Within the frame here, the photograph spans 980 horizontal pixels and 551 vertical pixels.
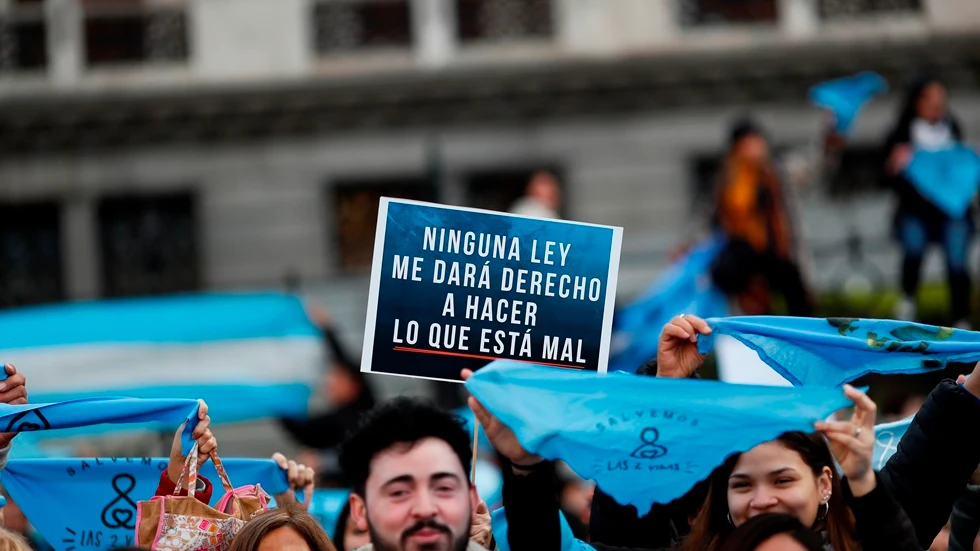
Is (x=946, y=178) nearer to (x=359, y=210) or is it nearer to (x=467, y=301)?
(x=467, y=301)

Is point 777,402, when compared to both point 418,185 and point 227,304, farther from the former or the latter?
point 418,185

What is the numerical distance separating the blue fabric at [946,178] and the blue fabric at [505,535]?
7.18 meters


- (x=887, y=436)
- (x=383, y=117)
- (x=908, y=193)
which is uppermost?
(x=383, y=117)

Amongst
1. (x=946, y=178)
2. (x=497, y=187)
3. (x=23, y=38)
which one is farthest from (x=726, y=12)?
(x=23, y=38)

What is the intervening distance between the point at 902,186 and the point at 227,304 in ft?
19.2

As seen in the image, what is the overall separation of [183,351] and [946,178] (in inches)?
248

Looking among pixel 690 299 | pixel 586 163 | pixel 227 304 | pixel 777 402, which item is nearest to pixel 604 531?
pixel 777 402

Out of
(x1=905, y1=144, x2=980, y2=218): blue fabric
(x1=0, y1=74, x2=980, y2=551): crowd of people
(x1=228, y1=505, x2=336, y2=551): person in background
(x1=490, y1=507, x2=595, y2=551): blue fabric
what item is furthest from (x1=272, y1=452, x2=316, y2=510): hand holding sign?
(x1=905, y1=144, x2=980, y2=218): blue fabric

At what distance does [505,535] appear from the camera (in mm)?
4359

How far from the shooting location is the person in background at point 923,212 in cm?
1116

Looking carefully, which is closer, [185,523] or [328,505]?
[185,523]

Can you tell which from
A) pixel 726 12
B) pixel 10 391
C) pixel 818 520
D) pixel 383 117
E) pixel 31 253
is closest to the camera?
pixel 818 520

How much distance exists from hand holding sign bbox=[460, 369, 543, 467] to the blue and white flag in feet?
26.4

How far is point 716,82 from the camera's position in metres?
18.9
